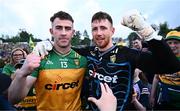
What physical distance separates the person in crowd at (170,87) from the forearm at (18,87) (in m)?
2.47

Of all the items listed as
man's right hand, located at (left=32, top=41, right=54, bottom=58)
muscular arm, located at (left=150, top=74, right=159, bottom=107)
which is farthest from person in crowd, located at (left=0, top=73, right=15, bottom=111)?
muscular arm, located at (left=150, top=74, right=159, bottom=107)

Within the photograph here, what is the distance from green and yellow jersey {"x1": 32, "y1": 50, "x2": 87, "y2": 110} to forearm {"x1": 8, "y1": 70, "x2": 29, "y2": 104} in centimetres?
38

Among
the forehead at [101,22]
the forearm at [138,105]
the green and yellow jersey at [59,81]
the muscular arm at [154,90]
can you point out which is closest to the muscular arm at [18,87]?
the green and yellow jersey at [59,81]

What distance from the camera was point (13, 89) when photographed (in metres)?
3.98

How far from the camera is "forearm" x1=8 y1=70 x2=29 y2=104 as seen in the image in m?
3.93

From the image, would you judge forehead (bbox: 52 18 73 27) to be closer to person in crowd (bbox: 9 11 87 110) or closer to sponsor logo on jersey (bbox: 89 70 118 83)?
person in crowd (bbox: 9 11 87 110)

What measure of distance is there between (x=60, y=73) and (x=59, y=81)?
4.7 inches

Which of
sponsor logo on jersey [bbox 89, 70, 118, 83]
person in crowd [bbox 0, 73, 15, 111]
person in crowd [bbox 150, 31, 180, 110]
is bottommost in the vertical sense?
person in crowd [bbox 150, 31, 180, 110]

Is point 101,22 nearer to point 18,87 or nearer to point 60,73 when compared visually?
point 60,73

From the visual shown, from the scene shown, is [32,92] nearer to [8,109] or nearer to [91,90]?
[91,90]

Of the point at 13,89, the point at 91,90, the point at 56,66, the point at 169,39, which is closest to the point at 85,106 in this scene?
the point at 91,90

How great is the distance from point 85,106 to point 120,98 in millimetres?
524

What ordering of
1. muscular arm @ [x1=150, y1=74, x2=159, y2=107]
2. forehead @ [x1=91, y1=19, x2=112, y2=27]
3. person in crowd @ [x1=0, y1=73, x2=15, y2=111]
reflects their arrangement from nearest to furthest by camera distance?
person in crowd @ [x1=0, y1=73, x2=15, y2=111] < forehead @ [x1=91, y1=19, x2=112, y2=27] < muscular arm @ [x1=150, y1=74, x2=159, y2=107]

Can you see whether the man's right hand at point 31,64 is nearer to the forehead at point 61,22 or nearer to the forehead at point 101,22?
the forehead at point 61,22
